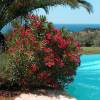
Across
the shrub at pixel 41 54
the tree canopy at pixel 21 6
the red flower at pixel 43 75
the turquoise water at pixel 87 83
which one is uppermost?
the tree canopy at pixel 21 6

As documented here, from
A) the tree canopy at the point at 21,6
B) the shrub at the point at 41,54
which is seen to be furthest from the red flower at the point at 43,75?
the tree canopy at the point at 21,6

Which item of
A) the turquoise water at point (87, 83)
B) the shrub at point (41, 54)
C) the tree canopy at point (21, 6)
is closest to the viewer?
the shrub at point (41, 54)

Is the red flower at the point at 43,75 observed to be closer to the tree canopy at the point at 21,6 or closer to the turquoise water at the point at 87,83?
the turquoise water at the point at 87,83

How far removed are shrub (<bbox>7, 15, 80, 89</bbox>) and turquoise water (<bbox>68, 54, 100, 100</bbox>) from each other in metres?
0.94

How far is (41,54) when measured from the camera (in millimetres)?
10859

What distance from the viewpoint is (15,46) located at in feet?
36.1

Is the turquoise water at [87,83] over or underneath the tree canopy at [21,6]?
underneath

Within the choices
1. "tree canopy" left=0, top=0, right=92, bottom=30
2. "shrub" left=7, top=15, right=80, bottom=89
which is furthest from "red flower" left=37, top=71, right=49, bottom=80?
"tree canopy" left=0, top=0, right=92, bottom=30

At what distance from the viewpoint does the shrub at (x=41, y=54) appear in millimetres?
10727

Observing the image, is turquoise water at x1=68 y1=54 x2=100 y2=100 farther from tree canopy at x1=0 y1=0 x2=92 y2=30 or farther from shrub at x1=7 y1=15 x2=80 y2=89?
tree canopy at x1=0 y1=0 x2=92 y2=30

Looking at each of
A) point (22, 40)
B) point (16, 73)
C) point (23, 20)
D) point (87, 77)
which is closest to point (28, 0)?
point (23, 20)

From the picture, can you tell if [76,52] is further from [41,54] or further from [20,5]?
[20,5]

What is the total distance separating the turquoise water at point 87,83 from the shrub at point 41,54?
3.09ft

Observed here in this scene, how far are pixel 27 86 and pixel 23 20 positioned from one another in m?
3.26
